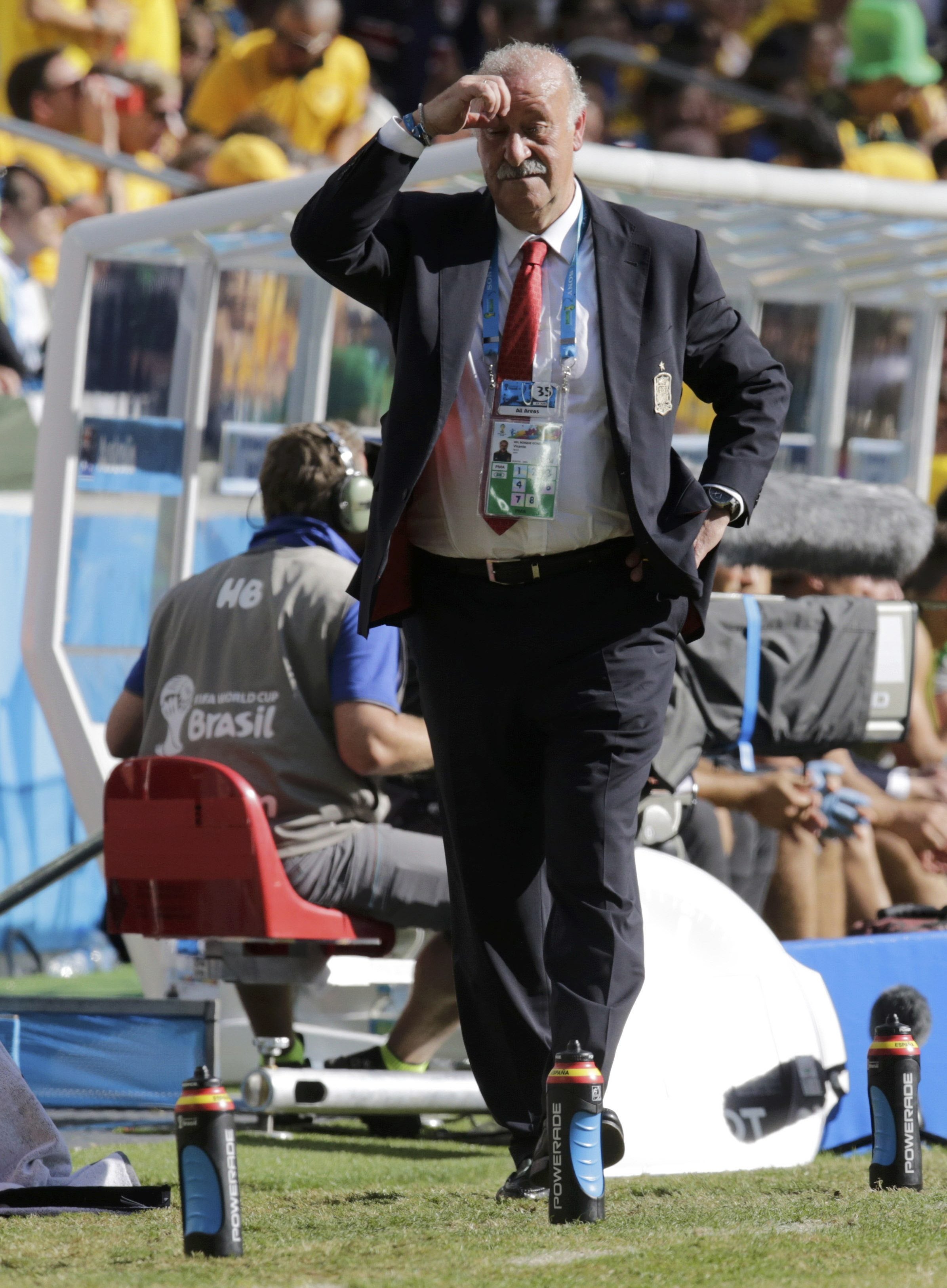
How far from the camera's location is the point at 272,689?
4.56 meters

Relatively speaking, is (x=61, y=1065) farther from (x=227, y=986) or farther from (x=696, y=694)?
(x=696, y=694)

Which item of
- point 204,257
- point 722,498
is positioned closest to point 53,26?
point 204,257

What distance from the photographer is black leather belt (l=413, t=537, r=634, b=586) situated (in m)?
3.28

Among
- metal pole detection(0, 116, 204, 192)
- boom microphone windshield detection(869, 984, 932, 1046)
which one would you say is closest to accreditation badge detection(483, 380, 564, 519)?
boom microphone windshield detection(869, 984, 932, 1046)

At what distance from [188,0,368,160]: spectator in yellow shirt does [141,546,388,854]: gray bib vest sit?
5.65 metres

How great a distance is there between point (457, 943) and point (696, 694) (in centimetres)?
161

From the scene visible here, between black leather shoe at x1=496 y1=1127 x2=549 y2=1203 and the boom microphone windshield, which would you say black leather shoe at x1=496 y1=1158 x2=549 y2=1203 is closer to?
black leather shoe at x1=496 y1=1127 x2=549 y2=1203

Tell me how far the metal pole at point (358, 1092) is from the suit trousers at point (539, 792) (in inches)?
32.2

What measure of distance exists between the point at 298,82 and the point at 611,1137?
26.8 ft

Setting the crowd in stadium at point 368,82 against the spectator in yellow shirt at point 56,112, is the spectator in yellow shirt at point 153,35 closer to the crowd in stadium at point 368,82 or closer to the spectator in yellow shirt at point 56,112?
the crowd in stadium at point 368,82

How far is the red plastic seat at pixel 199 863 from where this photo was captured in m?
4.28

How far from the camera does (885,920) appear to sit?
16.1ft

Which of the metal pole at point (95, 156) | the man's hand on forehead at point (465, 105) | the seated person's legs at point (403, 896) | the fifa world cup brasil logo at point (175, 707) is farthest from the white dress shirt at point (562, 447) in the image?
the metal pole at point (95, 156)

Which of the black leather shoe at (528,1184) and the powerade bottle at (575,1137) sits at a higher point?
the powerade bottle at (575,1137)
